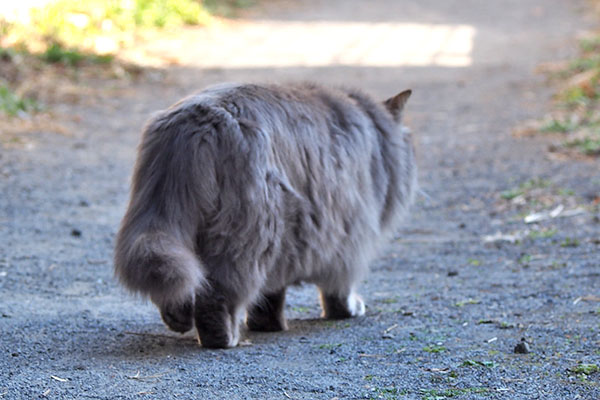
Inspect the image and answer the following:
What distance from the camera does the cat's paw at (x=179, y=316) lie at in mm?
3201

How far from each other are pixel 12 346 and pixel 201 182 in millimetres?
962

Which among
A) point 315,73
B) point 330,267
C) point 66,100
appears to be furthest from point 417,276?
point 315,73

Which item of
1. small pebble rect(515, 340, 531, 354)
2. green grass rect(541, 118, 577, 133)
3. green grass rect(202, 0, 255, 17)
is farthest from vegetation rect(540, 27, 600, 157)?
green grass rect(202, 0, 255, 17)

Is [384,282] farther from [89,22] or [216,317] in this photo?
[89,22]

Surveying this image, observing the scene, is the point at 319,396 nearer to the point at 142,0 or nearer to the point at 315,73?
the point at 315,73

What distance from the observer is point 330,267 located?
3844mm

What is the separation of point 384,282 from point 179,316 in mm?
1876

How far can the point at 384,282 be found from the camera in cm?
486

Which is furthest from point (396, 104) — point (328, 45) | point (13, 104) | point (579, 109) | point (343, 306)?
point (328, 45)

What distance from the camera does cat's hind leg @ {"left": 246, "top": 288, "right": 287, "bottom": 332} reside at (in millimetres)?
3857

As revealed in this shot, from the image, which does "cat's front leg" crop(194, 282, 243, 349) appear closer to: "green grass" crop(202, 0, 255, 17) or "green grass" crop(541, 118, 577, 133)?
"green grass" crop(541, 118, 577, 133)

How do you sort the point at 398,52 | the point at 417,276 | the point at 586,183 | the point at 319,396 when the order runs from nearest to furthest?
the point at 319,396
the point at 417,276
the point at 586,183
the point at 398,52

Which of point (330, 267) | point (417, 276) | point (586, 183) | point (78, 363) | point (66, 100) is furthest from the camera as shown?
point (66, 100)

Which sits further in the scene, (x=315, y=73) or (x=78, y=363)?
(x=315, y=73)
